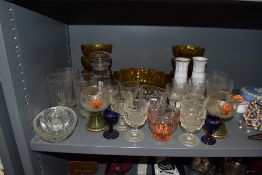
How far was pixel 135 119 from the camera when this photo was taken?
65cm

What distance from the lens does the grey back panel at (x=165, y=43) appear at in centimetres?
92

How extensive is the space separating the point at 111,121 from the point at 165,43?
17.5 inches

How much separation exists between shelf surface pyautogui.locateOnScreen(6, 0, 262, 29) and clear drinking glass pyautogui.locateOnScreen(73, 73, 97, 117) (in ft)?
0.85

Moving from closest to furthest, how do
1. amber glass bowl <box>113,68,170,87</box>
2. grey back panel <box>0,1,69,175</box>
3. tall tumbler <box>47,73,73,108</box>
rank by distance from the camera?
grey back panel <box>0,1,69,175</box> → tall tumbler <box>47,73,73,108</box> → amber glass bowl <box>113,68,170,87</box>

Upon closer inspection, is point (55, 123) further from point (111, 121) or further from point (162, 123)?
point (162, 123)

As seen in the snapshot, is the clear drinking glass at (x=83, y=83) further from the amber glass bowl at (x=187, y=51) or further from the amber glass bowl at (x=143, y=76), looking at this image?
the amber glass bowl at (x=187, y=51)

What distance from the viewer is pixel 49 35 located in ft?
2.39

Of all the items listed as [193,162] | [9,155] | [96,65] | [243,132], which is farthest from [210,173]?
[9,155]

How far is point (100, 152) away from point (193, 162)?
485mm

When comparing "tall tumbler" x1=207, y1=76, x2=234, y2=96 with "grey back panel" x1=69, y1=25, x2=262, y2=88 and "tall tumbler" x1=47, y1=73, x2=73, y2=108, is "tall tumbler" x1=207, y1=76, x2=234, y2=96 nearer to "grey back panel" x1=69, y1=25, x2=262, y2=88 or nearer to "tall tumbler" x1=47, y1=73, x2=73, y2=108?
"grey back panel" x1=69, y1=25, x2=262, y2=88

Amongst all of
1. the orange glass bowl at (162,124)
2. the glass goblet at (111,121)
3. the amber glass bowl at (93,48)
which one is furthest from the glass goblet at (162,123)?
the amber glass bowl at (93,48)

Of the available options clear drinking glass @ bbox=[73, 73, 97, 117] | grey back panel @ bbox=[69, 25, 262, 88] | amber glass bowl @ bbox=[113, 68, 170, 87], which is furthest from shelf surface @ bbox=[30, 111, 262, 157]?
grey back panel @ bbox=[69, 25, 262, 88]

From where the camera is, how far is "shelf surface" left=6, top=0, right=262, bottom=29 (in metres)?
0.87

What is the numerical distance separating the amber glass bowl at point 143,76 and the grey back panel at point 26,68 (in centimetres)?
25
